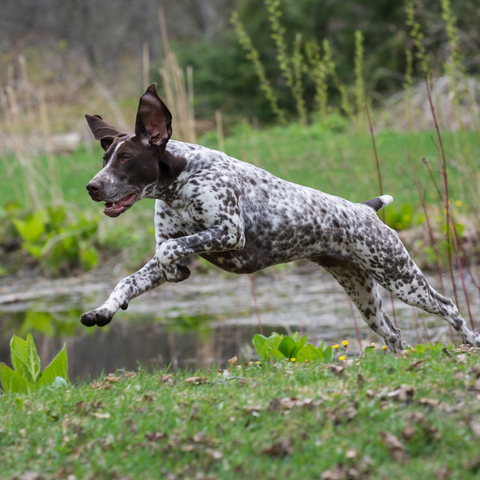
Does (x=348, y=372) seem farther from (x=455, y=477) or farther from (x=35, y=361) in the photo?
(x=35, y=361)

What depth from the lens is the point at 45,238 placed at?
12.3 m

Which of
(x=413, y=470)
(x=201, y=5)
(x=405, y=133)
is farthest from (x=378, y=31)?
(x=413, y=470)

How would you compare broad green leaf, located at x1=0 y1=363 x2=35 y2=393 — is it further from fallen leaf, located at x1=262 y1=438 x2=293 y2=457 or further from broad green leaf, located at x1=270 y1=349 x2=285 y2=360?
fallen leaf, located at x1=262 y1=438 x2=293 y2=457

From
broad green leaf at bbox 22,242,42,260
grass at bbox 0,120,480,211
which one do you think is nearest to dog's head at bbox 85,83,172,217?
grass at bbox 0,120,480,211

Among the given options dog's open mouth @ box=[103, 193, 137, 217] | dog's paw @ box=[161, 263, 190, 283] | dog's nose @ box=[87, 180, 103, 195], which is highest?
dog's nose @ box=[87, 180, 103, 195]

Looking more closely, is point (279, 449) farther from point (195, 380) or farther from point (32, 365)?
point (32, 365)

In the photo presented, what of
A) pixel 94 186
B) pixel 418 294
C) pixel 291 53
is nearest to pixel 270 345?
pixel 418 294

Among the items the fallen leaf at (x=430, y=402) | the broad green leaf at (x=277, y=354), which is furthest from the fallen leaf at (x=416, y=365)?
the broad green leaf at (x=277, y=354)

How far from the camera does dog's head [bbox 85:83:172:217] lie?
4.29 meters

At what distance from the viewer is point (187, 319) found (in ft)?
29.4

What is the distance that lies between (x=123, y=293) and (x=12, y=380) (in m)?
1.16

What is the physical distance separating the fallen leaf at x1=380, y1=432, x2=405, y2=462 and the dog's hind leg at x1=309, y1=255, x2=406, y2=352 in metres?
2.31

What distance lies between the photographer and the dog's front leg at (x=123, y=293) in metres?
4.26

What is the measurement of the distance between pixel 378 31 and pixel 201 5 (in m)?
13.9
